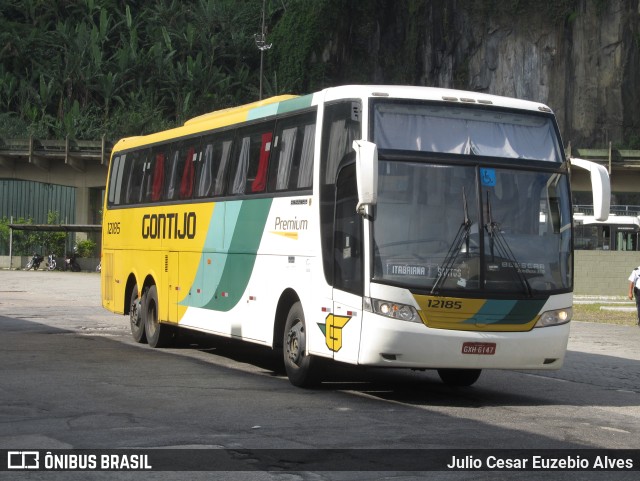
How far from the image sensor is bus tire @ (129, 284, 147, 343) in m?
20.2

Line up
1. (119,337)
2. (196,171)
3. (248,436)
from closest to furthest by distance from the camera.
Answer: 1. (248,436)
2. (196,171)
3. (119,337)

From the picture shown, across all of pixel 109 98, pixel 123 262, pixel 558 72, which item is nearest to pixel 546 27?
pixel 558 72

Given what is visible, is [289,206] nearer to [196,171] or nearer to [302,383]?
[302,383]

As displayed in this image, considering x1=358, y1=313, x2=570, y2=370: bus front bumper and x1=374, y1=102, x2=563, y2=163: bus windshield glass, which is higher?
x1=374, y1=102, x2=563, y2=163: bus windshield glass

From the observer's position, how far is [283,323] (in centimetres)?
1489

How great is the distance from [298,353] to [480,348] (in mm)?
2276

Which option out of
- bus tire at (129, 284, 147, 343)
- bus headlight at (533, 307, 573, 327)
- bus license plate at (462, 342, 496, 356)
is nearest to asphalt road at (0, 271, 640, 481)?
bus tire at (129, 284, 147, 343)

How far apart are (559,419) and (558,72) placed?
82.2 m

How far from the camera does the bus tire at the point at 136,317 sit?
66.4ft

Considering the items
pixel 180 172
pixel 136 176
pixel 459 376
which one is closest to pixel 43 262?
pixel 136 176

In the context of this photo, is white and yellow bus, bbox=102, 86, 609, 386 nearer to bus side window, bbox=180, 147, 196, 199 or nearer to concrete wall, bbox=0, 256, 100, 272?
bus side window, bbox=180, 147, 196, 199

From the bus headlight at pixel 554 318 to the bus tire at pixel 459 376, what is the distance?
5.95 feet

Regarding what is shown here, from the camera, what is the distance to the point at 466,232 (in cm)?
1280

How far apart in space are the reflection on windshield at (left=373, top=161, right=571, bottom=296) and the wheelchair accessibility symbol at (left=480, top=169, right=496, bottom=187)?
10 millimetres
